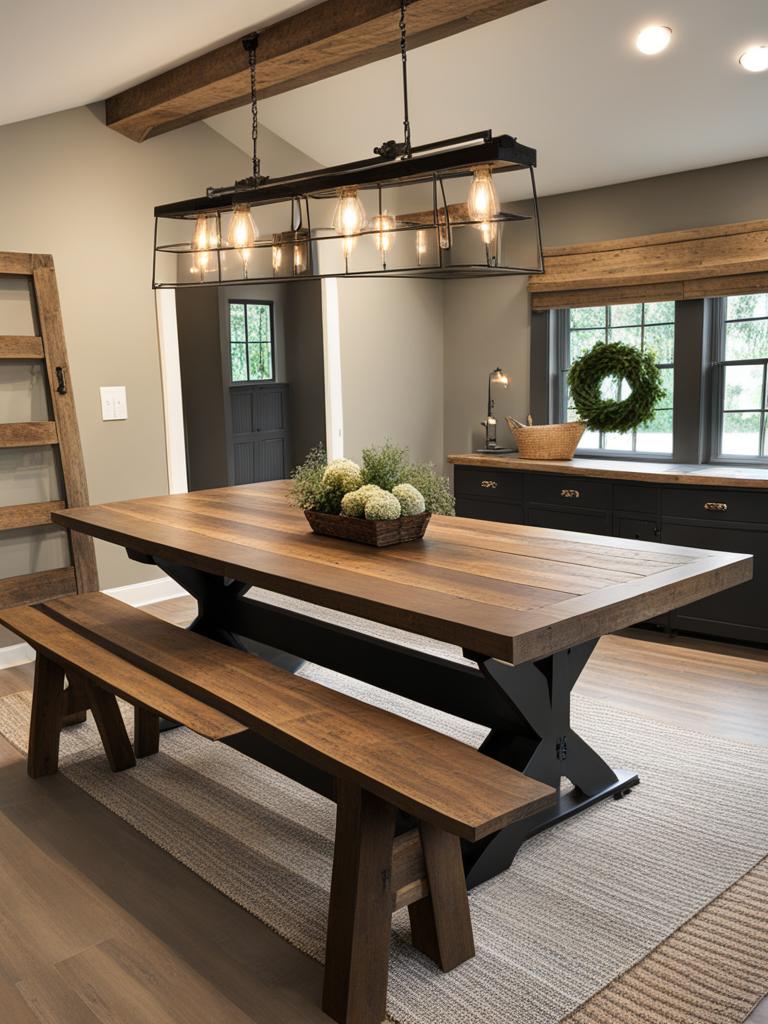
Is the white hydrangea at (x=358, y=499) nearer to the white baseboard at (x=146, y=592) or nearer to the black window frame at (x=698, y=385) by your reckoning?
the white baseboard at (x=146, y=592)

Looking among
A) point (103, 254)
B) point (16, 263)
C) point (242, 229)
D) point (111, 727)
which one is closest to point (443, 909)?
point (111, 727)

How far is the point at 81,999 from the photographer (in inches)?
80.7

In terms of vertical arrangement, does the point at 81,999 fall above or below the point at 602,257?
below

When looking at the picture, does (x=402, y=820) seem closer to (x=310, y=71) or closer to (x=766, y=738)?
(x=766, y=738)

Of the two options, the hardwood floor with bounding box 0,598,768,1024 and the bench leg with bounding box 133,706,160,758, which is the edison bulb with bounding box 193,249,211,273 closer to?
the bench leg with bounding box 133,706,160,758

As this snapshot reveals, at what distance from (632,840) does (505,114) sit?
3.59 metres

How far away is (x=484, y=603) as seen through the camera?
7.38 ft

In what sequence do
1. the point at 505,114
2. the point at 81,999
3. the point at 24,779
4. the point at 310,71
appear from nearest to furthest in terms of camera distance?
the point at 81,999
the point at 24,779
the point at 310,71
the point at 505,114

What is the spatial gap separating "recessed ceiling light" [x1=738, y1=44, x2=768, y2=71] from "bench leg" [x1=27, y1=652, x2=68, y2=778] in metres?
3.66

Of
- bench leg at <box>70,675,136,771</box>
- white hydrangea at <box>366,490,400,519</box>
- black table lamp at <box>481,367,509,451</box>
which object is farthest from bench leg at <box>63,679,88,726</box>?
black table lamp at <box>481,367,509,451</box>

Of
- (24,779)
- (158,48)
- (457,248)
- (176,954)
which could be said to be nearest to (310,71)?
(158,48)

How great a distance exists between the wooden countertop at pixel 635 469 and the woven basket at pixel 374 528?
1.98 meters

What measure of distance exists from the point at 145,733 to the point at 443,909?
156 centimetres

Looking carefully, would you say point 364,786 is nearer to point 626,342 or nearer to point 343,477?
point 343,477
